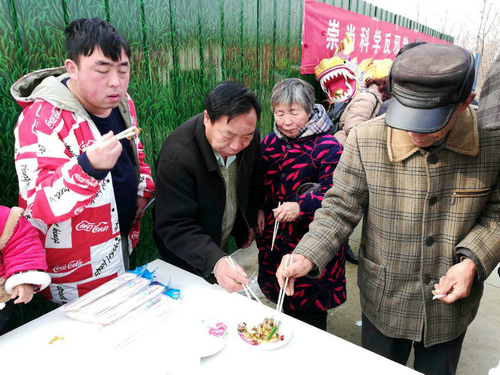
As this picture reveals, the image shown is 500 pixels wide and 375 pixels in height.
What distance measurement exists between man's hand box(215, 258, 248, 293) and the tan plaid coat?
0.28m

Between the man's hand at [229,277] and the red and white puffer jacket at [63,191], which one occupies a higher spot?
the red and white puffer jacket at [63,191]

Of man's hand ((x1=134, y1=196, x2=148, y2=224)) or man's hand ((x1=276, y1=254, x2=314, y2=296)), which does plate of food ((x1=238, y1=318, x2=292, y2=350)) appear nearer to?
man's hand ((x1=276, y1=254, x2=314, y2=296))

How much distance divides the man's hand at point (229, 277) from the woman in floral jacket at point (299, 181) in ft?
1.80

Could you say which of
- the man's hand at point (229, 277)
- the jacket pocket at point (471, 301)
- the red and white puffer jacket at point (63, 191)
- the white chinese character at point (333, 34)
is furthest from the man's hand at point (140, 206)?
the white chinese character at point (333, 34)

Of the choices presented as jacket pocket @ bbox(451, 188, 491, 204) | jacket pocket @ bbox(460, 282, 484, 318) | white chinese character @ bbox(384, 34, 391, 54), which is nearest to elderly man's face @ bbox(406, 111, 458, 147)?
jacket pocket @ bbox(451, 188, 491, 204)

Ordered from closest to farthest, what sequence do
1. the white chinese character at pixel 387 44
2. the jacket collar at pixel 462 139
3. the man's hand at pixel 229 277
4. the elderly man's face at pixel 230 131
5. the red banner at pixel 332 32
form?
the jacket collar at pixel 462 139, the man's hand at pixel 229 277, the elderly man's face at pixel 230 131, the red banner at pixel 332 32, the white chinese character at pixel 387 44

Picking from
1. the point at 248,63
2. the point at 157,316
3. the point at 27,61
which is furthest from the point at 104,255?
the point at 248,63

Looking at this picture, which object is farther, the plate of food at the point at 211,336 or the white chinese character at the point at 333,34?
the white chinese character at the point at 333,34

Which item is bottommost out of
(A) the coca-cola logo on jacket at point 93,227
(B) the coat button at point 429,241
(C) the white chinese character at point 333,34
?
(A) the coca-cola logo on jacket at point 93,227

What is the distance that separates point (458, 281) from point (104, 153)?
1.41m

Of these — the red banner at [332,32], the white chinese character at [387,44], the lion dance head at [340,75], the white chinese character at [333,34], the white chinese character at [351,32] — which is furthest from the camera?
the white chinese character at [387,44]

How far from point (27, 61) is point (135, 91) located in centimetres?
78

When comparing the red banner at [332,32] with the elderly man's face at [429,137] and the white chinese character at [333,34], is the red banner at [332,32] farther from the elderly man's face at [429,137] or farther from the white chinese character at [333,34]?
the elderly man's face at [429,137]

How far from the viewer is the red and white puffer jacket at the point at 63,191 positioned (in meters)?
1.22
